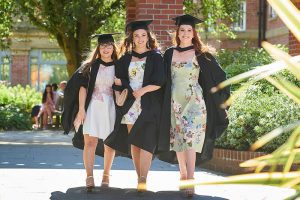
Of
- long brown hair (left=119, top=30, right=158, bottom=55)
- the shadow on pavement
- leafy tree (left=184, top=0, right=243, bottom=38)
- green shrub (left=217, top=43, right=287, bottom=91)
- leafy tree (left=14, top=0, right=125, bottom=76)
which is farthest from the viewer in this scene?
leafy tree (left=184, top=0, right=243, bottom=38)

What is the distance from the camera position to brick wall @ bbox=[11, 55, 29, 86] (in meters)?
43.3

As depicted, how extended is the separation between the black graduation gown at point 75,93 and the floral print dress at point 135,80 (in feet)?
1.33

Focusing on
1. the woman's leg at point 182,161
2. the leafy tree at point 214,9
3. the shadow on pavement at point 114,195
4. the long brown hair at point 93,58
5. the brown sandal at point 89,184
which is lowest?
the shadow on pavement at point 114,195

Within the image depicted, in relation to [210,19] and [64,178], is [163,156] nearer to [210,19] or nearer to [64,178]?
[64,178]

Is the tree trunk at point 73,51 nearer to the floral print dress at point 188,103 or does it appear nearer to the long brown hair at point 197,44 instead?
the long brown hair at point 197,44

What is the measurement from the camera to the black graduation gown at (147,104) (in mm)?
8117

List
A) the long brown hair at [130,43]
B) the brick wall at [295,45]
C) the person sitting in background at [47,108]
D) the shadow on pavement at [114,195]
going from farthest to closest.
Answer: the person sitting in background at [47,108] < the brick wall at [295,45] < the long brown hair at [130,43] < the shadow on pavement at [114,195]

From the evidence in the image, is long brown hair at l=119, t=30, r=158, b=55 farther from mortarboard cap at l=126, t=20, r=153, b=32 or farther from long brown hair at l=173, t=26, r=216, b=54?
long brown hair at l=173, t=26, r=216, b=54

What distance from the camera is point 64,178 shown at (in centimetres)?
985

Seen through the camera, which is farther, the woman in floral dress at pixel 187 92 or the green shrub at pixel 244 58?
the green shrub at pixel 244 58

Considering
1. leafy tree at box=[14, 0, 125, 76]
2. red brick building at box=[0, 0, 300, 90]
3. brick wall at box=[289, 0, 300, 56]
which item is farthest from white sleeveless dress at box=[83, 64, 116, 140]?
red brick building at box=[0, 0, 300, 90]

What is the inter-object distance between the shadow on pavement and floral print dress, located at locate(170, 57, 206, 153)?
498 mm

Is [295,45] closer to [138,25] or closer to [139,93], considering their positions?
[138,25]

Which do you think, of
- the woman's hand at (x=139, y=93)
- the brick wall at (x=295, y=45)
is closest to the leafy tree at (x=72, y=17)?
the brick wall at (x=295, y=45)
